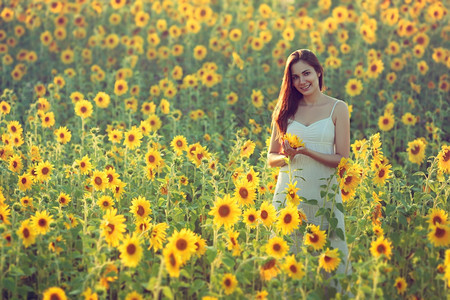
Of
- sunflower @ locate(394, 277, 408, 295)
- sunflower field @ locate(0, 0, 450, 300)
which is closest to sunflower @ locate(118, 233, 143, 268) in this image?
sunflower field @ locate(0, 0, 450, 300)

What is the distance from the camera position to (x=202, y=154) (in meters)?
4.14

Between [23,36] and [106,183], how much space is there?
19.1ft

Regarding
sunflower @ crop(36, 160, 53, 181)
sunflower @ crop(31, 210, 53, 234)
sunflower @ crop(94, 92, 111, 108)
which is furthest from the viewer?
sunflower @ crop(94, 92, 111, 108)

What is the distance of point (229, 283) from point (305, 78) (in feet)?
4.54

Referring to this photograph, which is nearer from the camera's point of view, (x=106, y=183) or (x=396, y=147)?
(x=106, y=183)

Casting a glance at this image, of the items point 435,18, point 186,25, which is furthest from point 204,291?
point 435,18

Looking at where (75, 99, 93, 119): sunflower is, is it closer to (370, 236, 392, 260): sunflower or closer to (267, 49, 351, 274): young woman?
(267, 49, 351, 274): young woman

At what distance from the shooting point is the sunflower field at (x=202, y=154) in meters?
2.84

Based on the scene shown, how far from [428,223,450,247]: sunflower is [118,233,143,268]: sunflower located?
1486mm

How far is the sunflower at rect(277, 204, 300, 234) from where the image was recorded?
298cm

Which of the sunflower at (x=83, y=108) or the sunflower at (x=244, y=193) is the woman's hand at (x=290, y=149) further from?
the sunflower at (x=83, y=108)

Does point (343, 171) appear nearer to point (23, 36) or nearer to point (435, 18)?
point (435, 18)

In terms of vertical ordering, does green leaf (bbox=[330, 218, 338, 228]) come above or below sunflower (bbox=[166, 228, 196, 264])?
above

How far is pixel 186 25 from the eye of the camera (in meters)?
8.35
